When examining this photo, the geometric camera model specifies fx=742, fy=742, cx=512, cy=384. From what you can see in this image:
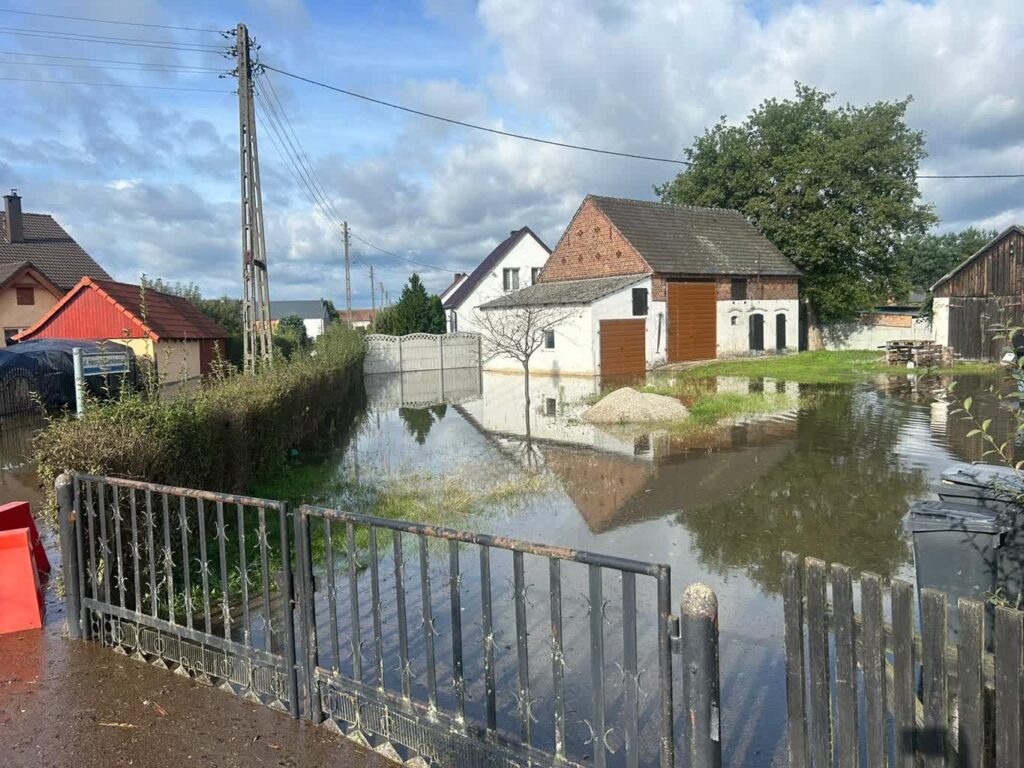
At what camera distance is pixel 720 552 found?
736 centimetres

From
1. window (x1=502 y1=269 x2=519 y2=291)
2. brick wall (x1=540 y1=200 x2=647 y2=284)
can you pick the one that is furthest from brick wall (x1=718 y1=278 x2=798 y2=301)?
window (x1=502 y1=269 x2=519 y2=291)

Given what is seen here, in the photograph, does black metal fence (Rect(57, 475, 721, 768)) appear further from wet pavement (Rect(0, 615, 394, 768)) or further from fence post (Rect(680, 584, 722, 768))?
wet pavement (Rect(0, 615, 394, 768))

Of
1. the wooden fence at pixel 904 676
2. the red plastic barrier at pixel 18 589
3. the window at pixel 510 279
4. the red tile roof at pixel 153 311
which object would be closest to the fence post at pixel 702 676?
the wooden fence at pixel 904 676

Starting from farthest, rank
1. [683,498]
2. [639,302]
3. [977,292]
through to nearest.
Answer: [639,302] → [977,292] → [683,498]

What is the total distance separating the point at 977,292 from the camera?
2903 centimetres

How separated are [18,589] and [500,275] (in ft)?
143

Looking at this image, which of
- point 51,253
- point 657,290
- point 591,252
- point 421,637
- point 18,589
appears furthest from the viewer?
point 51,253

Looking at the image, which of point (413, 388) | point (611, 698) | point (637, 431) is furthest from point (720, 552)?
point (413, 388)

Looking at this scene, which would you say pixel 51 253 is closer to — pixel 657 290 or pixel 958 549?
pixel 657 290

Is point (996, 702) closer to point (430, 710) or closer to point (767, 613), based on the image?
point (430, 710)

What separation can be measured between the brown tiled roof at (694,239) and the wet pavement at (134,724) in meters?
28.3

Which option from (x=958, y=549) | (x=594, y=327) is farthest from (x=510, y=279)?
(x=958, y=549)

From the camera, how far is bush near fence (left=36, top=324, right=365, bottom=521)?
5.24 metres

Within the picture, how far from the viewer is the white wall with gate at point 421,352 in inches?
1507
